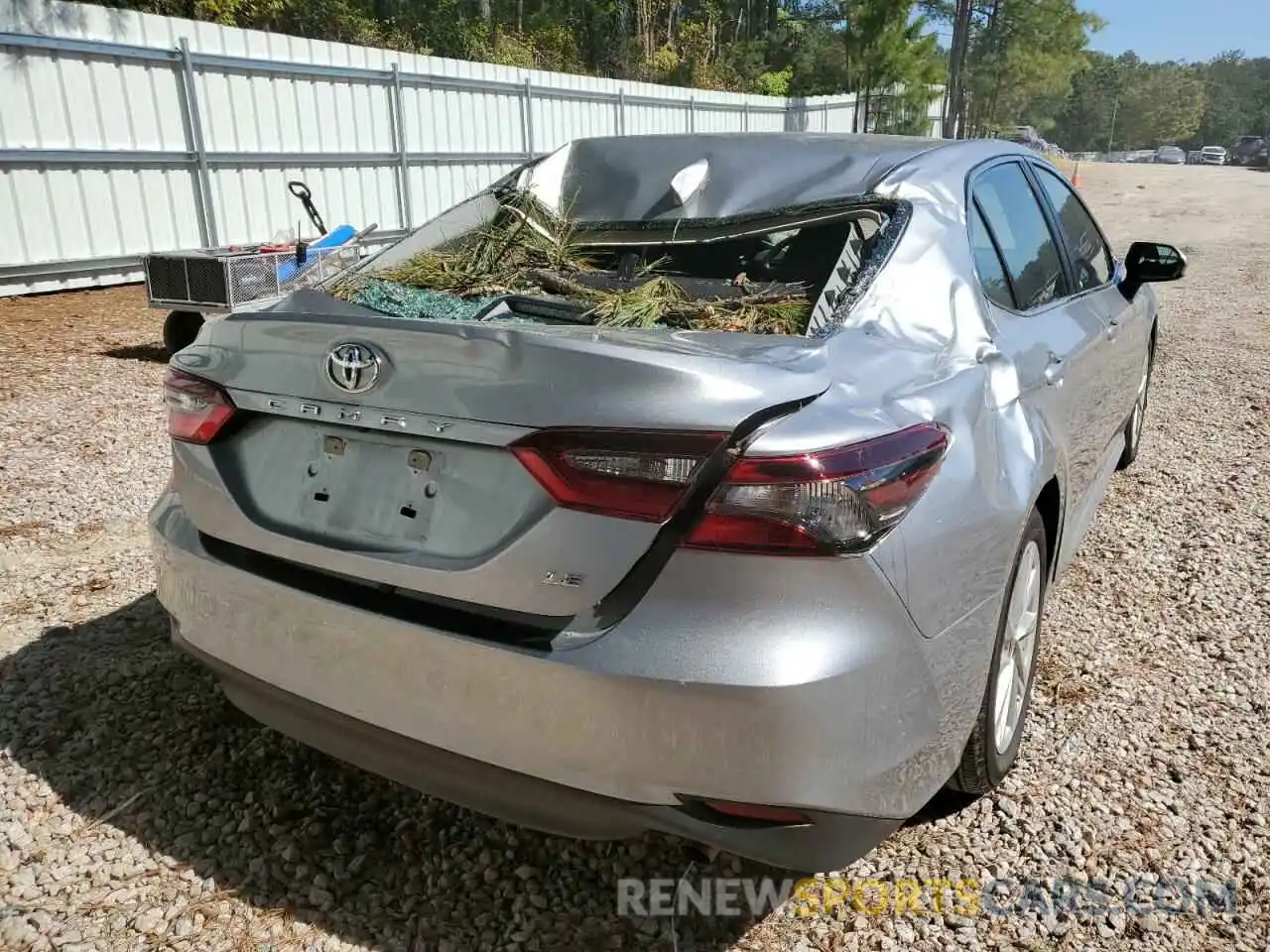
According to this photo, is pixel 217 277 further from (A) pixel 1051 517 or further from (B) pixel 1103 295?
(A) pixel 1051 517

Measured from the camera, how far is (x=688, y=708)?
5.53 ft

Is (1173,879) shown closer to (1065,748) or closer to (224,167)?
(1065,748)

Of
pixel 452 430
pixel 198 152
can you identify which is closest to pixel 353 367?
pixel 452 430

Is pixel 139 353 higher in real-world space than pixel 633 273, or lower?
lower

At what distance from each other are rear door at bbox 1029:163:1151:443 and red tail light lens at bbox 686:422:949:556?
1967mm

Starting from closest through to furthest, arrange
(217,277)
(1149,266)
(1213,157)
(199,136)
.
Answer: (1149,266)
(217,277)
(199,136)
(1213,157)

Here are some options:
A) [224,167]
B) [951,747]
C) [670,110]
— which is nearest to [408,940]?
[951,747]

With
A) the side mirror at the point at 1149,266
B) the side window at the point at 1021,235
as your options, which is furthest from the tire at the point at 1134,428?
the side window at the point at 1021,235

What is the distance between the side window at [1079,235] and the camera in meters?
3.60

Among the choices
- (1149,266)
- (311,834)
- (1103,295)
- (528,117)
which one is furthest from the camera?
(528,117)

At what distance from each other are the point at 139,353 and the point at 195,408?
6302 mm

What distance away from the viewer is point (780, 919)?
7.13ft

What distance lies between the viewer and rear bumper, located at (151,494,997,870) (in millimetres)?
1690

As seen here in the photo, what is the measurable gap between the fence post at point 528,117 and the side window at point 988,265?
44.0 feet
